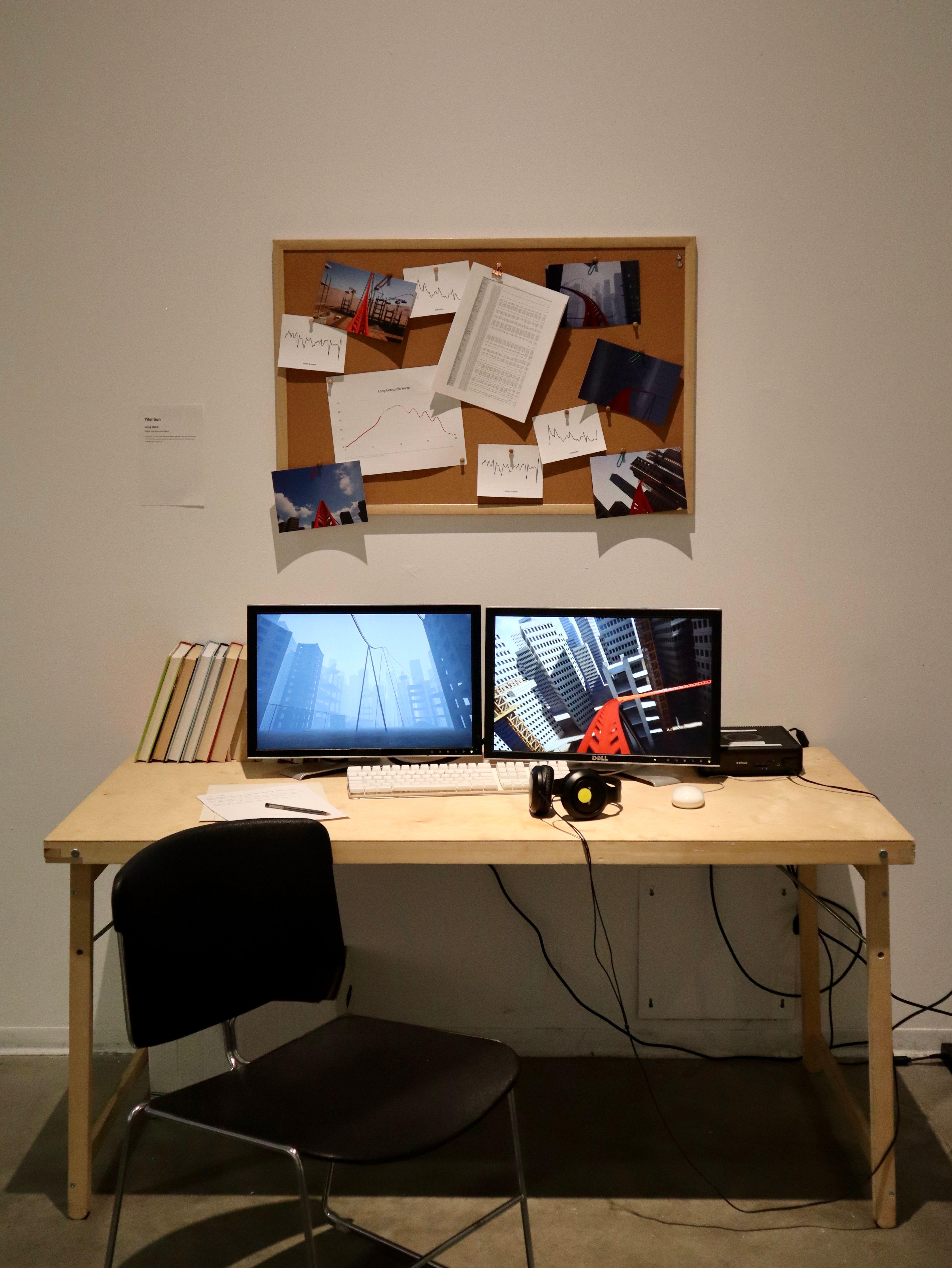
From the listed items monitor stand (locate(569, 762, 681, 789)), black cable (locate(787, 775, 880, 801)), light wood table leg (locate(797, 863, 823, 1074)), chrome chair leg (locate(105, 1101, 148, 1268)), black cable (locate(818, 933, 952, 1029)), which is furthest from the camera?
black cable (locate(818, 933, 952, 1029))

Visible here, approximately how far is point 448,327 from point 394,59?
602 millimetres

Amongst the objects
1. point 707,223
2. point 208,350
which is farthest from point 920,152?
point 208,350

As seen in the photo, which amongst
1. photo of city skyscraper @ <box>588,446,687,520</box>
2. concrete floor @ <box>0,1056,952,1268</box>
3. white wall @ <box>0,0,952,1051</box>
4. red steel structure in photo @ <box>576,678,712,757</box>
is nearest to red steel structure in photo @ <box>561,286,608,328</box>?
white wall @ <box>0,0,952,1051</box>

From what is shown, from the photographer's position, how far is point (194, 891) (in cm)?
170

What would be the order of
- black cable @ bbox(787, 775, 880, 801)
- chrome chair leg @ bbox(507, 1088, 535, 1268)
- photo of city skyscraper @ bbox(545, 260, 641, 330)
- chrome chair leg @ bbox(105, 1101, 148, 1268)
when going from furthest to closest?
photo of city skyscraper @ bbox(545, 260, 641, 330) < black cable @ bbox(787, 775, 880, 801) < chrome chair leg @ bbox(507, 1088, 535, 1268) < chrome chair leg @ bbox(105, 1101, 148, 1268)

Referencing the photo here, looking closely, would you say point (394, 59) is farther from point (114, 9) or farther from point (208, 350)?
point (208, 350)

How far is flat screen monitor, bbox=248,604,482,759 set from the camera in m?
2.24

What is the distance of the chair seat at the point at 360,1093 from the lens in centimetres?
150

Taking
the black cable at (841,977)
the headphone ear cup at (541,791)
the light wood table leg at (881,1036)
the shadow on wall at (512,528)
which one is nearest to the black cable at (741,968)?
the black cable at (841,977)

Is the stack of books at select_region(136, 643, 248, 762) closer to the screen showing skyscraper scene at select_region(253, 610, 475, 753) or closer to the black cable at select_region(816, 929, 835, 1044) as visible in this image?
the screen showing skyscraper scene at select_region(253, 610, 475, 753)

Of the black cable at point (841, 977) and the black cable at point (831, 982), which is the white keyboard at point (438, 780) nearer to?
the black cable at point (841, 977)

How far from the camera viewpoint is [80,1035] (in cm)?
191

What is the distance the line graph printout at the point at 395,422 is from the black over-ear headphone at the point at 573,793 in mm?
816

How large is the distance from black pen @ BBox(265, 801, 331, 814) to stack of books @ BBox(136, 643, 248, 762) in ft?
1.14
